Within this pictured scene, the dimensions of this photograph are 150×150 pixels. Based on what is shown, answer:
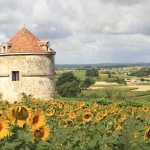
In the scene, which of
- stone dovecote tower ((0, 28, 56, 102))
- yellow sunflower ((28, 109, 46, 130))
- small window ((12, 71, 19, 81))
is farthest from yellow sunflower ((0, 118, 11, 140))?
small window ((12, 71, 19, 81))

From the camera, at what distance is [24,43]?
30.6 metres

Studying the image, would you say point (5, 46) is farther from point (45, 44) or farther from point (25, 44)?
point (45, 44)

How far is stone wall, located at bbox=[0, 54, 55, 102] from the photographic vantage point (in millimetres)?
30188

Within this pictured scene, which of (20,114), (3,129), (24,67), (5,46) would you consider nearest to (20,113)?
(20,114)

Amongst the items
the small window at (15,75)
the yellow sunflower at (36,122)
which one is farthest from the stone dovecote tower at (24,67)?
the yellow sunflower at (36,122)

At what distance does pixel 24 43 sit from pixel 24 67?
216 cm

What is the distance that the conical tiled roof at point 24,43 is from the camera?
30.1 m

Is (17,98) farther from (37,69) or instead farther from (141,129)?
(141,129)

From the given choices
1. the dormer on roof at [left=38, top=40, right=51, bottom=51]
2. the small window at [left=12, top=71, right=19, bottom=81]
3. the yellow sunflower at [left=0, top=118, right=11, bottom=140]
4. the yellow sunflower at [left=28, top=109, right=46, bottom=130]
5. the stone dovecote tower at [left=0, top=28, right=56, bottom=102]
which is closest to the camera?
the yellow sunflower at [left=0, top=118, right=11, bottom=140]

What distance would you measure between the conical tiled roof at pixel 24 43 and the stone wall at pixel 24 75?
1.75ft

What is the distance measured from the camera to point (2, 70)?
3089 centimetres

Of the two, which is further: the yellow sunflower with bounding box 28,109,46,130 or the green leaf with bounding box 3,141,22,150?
the yellow sunflower with bounding box 28,109,46,130

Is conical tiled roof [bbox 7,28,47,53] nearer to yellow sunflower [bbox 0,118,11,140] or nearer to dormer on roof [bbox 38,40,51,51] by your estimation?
dormer on roof [bbox 38,40,51,51]

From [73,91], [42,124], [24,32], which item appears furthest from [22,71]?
[73,91]
